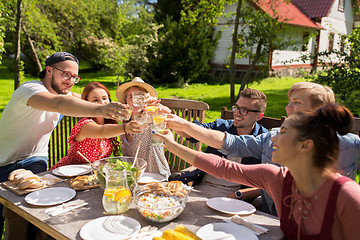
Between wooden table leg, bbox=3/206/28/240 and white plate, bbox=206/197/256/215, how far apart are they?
1509 mm

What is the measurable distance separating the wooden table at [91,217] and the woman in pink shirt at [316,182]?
0.18 meters

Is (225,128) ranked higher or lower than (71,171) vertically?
higher

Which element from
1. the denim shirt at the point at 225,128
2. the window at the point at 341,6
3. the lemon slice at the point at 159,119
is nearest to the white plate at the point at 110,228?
the lemon slice at the point at 159,119

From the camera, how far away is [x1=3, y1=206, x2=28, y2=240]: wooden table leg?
234 cm

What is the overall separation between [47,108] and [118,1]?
21.6m

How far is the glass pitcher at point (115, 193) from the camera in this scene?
196 cm

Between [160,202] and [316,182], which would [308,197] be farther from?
[160,202]

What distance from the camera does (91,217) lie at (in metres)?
1.93

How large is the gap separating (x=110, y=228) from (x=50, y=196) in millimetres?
661

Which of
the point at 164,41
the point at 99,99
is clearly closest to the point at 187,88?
the point at 164,41

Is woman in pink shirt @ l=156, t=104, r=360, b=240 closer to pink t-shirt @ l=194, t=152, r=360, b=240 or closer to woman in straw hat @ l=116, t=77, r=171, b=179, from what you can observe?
pink t-shirt @ l=194, t=152, r=360, b=240

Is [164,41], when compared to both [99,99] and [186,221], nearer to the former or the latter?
[99,99]

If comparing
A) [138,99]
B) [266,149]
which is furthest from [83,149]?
[266,149]

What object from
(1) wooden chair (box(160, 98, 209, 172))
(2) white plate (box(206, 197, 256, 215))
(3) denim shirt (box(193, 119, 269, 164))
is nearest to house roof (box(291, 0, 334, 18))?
(1) wooden chair (box(160, 98, 209, 172))
